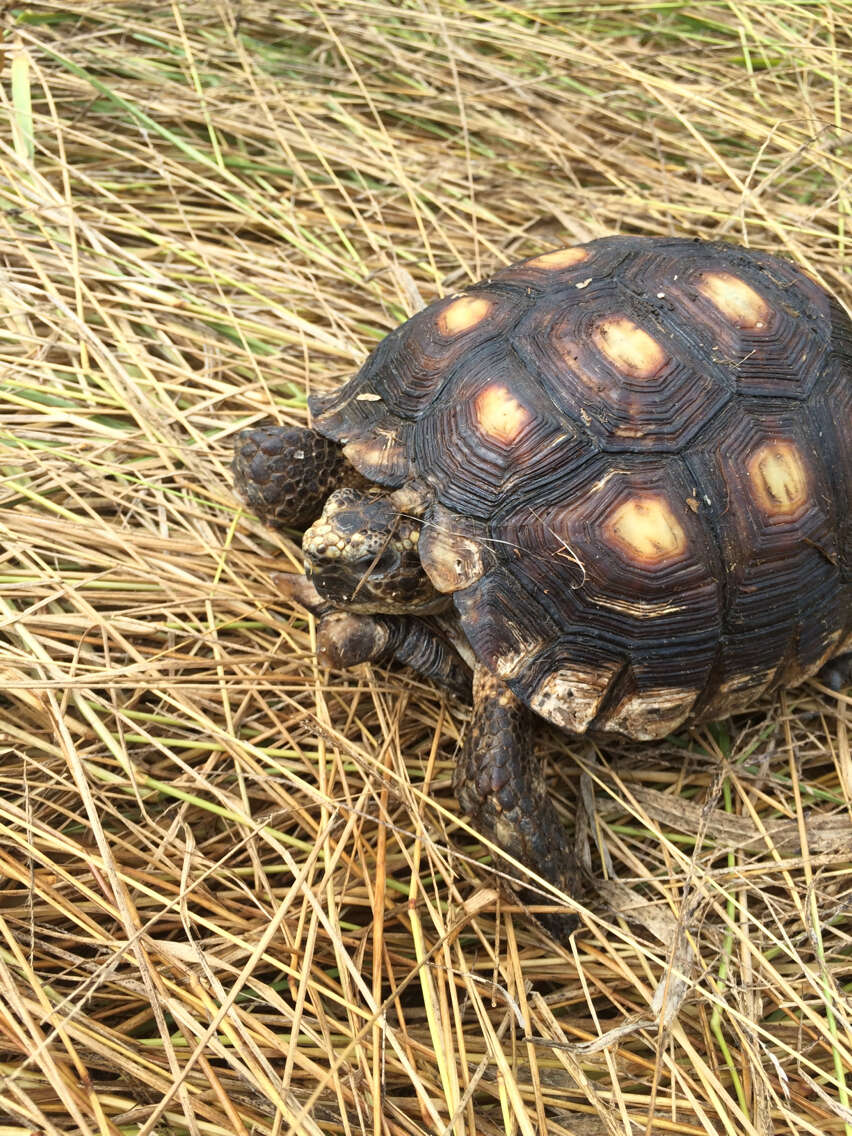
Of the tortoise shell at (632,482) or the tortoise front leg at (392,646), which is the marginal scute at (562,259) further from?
the tortoise front leg at (392,646)

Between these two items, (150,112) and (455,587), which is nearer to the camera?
(455,587)

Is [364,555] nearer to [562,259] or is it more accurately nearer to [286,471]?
[286,471]

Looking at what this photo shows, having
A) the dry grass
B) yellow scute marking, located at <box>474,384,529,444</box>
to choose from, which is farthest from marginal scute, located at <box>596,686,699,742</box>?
yellow scute marking, located at <box>474,384,529,444</box>

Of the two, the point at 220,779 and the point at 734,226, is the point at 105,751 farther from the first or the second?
the point at 734,226

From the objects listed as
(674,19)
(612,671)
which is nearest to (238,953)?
(612,671)

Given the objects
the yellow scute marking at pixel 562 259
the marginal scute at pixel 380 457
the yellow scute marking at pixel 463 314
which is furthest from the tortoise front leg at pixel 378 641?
the yellow scute marking at pixel 562 259

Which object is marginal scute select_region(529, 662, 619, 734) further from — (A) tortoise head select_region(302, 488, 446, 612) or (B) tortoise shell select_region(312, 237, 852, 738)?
(A) tortoise head select_region(302, 488, 446, 612)
